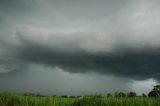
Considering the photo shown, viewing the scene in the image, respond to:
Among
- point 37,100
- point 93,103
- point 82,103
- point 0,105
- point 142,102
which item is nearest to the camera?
point 142,102

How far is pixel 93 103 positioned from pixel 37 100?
11078mm

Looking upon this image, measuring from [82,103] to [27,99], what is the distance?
11.0 m

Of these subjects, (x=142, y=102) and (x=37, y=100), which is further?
(x=37, y=100)

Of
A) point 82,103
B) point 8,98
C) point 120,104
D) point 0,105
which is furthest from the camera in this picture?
point 8,98

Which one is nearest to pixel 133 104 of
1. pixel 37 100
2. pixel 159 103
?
pixel 159 103

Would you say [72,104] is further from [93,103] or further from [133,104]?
[133,104]

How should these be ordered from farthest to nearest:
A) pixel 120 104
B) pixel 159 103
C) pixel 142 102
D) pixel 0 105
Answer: pixel 0 105
pixel 120 104
pixel 142 102
pixel 159 103

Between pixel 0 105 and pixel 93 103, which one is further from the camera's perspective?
pixel 0 105

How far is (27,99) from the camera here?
45.6 m

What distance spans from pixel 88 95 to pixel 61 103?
482 cm

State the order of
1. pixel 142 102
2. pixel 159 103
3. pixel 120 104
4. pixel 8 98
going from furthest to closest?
pixel 8 98
pixel 120 104
pixel 142 102
pixel 159 103

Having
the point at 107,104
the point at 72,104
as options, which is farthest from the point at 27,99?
the point at 107,104

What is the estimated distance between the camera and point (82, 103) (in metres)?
37.9

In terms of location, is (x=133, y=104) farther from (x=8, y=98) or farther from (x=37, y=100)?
(x=8, y=98)
